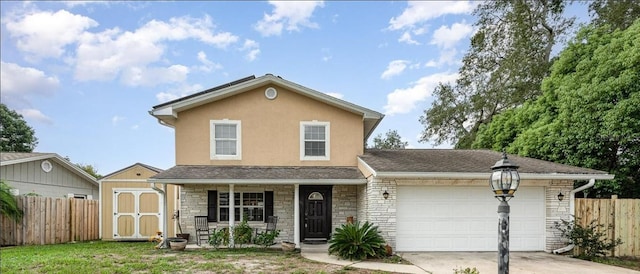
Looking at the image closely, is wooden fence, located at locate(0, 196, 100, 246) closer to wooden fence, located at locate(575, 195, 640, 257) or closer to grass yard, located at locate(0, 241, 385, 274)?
grass yard, located at locate(0, 241, 385, 274)

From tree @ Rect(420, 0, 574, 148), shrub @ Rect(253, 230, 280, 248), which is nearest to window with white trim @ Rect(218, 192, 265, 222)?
shrub @ Rect(253, 230, 280, 248)

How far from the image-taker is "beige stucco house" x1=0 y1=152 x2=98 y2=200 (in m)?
14.4

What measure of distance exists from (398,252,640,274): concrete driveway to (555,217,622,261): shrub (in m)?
0.57

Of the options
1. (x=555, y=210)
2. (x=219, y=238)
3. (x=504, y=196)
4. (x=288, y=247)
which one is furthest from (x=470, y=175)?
(x=219, y=238)

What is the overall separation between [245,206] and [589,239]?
9.78m

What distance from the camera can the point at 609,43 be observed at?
13.6m

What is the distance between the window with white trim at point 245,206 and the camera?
12.5 m

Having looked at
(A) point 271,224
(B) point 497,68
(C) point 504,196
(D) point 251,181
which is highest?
(B) point 497,68

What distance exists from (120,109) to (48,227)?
15.1ft

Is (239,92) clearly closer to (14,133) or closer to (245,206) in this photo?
(245,206)

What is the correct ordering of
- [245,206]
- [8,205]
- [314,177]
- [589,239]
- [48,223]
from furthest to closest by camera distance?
[48,223]
[245,206]
[8,205]
[314,177]
[589,239]

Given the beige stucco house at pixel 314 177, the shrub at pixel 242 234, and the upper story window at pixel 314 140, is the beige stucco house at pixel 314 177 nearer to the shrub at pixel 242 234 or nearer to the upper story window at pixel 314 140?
the upper story window at pixel 314 140

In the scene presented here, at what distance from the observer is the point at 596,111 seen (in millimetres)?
12938

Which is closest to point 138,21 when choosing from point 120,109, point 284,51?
point 120,109
